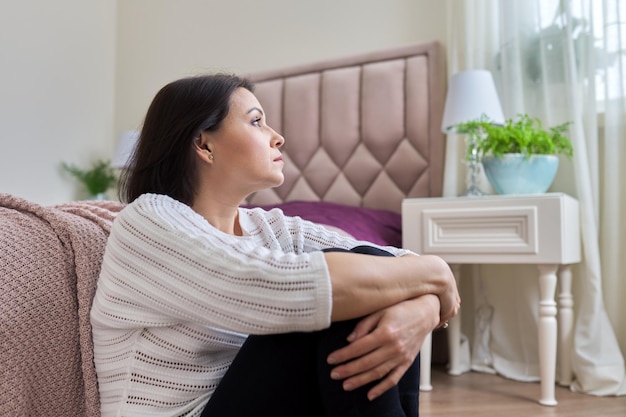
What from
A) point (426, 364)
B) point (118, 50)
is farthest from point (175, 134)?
point (118, 50)

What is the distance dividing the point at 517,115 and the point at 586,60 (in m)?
0.31

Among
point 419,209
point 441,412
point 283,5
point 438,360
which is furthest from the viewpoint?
point 283,5

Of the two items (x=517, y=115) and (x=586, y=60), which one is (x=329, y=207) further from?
(x=586, y=60)

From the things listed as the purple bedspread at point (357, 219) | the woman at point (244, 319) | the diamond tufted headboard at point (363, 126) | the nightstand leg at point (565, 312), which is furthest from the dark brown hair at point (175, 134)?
the diamond tufted headboard at point (363, 126)

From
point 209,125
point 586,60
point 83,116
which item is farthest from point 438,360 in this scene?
point 83,116

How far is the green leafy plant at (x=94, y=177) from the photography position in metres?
3.59

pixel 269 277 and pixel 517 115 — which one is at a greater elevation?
pixel 517 115

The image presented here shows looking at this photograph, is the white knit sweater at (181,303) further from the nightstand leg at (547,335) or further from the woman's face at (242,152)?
the nightstand leg at (547,335)

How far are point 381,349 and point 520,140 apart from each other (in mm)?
1554

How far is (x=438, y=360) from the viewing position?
2717 mm

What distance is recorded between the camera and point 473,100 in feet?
7.82

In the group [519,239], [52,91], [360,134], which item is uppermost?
[52,91]

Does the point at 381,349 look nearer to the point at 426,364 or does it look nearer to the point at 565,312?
the point at 426,364

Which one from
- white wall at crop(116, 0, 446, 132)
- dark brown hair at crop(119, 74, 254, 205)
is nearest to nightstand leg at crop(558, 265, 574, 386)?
white wall at crop(116, 0, 446, 132)
